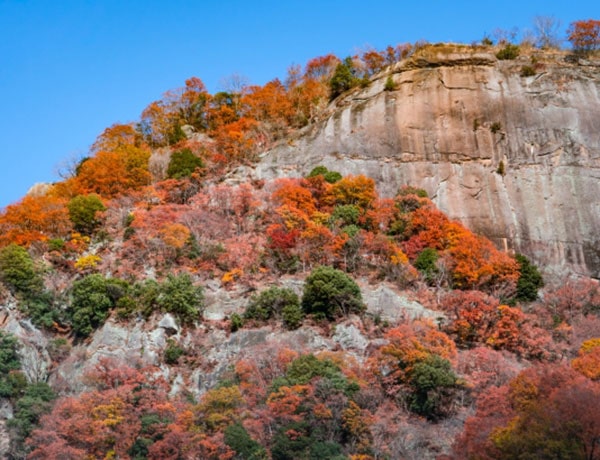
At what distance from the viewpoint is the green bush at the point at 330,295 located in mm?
41875

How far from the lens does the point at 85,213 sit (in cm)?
5259

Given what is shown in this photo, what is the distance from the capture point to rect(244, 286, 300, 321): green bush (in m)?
42.5

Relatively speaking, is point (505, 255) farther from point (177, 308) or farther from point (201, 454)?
point (201, 454)

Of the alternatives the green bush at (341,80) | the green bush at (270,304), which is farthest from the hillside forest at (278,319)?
the green bush at (341,80)

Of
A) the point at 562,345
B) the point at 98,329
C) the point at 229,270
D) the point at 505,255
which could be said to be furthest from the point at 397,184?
the point at 98,329

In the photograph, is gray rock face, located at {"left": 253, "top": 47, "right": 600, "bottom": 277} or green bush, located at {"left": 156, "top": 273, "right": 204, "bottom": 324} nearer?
green bush, located at {"left": 156, "top": 273, "right": 204, "bottom": 324}

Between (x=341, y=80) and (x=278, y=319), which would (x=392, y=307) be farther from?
(x=341, y=80)

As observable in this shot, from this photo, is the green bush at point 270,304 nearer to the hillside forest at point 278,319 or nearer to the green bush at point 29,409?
the hillside forest at point 278,319

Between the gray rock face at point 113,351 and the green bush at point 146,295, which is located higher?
the green bush at point 146,295

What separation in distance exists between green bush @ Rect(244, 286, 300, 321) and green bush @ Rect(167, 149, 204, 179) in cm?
1805

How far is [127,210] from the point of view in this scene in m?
54.1

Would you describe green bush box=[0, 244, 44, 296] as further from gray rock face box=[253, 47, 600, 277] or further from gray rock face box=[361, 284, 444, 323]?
gray rock face box=[253, 47, 600, 277]

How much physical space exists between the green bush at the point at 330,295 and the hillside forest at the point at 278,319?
113mm

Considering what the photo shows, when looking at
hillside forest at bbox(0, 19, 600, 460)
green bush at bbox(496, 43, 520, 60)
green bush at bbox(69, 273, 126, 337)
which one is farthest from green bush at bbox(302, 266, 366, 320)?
green bush at bbox(496, 43, 520, 60)
